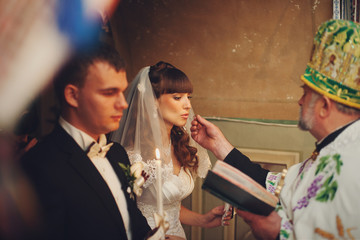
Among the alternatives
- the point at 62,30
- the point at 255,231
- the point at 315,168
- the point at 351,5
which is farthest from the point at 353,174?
the point at 351,5

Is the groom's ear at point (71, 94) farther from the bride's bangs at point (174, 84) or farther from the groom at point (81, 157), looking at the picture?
the bride's bangs at point (174, 84)

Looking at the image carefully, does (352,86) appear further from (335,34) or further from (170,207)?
(170,207)

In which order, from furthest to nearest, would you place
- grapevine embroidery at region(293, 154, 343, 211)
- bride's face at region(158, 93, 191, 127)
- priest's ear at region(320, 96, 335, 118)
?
bride's face at region(158, 93, 191, 127)
priest's ear at region(320, 96, 335, 118)
grapevine embroidery at region(293, 154, 343, 211)

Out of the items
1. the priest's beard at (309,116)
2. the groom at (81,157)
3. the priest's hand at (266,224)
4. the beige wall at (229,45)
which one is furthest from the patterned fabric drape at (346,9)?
the groom at (81,157)

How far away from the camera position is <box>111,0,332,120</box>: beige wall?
11.4ft

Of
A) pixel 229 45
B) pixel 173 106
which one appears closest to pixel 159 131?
pixel 173 106

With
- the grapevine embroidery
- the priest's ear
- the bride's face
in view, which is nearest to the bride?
the bride's face

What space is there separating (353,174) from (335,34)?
33.2 inches

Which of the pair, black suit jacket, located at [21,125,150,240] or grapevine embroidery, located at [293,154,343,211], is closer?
black suit jacket, located at [21,125,150,240]

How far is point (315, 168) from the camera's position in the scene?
188 centimetres

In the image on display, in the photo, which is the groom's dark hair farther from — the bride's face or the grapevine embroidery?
the grapevine embroidery

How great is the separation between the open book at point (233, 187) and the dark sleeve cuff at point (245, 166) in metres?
0.89

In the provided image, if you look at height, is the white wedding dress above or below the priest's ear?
below

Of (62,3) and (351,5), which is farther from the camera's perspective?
(351,5)
